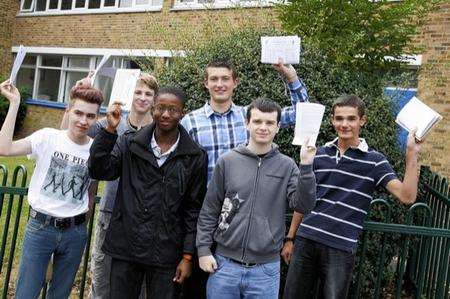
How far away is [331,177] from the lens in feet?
9.68

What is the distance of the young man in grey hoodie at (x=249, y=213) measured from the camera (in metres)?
2.63

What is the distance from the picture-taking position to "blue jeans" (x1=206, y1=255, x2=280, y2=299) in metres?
2.63

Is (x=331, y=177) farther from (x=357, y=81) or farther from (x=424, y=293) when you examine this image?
(x=424, y=293)

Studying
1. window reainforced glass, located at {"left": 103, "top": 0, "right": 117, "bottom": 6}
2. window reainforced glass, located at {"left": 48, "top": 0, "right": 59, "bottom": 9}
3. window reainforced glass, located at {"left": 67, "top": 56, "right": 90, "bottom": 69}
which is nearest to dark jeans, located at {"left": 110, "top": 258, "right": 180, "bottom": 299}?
window reainforced glass, located at {"left": 103, "top": 0, "right": 117, "bottom": 6}

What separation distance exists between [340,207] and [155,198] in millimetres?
1119

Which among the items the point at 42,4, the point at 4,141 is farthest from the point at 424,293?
the point at 42,4

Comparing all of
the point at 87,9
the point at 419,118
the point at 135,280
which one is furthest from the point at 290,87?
the point at 87,9

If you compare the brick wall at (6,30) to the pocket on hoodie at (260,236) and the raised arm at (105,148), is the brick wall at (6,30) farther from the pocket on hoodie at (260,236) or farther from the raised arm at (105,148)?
the pocket on hoodie at (260,236)

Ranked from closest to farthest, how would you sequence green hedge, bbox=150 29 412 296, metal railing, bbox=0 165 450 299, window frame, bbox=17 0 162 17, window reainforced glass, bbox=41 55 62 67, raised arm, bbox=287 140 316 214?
1. raised arm, bbox=287 140 316 214
2. metal railing, bbox=0 165 450 299
3. green hedge, bbox=150 29 412 296
4. window frame, bbox=17 0 162 17
5. window reainforced glass, bbox=41 55 62 67

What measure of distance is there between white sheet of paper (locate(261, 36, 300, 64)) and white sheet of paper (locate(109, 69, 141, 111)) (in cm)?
87

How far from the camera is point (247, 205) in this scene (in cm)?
265

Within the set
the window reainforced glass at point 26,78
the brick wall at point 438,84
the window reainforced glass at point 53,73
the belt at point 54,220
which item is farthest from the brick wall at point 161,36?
the belt at point 54,220

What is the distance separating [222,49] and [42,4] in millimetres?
16002

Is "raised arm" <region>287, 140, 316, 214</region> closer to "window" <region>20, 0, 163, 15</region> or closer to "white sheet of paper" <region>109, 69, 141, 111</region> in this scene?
"white sheet of paper" <region>109, 69, 141, 111</region>
